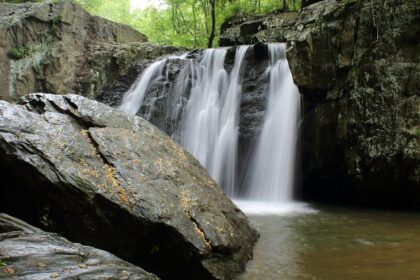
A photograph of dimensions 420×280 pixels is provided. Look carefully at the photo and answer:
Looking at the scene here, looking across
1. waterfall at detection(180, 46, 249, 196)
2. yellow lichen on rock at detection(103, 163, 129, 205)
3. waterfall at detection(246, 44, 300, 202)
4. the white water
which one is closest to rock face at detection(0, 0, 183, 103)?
the white water

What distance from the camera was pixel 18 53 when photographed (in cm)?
1341

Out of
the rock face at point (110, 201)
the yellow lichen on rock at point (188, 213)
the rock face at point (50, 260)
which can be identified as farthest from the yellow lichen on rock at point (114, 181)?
the rock face at point (50, 260)

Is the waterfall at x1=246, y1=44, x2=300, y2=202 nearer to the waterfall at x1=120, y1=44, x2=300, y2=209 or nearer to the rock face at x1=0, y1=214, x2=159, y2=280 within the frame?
the waterfall at x1=120, y1=44, x2=300, y2=209

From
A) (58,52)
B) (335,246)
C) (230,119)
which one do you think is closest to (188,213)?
(335,246)

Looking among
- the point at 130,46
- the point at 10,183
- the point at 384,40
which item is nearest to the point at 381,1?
the point at 384,40

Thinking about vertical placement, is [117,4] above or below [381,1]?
above

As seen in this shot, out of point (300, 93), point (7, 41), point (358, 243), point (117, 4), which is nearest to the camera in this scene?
point (358, 243)

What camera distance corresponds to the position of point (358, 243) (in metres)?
5.93

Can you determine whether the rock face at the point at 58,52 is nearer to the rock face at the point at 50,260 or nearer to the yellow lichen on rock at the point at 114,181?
the yellow lichen on rock at the point at 114,181

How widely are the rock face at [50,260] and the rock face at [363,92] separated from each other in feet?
21.4

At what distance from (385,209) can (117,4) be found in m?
35.5

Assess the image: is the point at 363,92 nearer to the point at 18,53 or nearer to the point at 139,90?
the point at 139,90

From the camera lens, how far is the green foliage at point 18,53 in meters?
13.3

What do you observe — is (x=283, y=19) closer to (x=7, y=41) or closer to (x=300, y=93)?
(x=300, y=93)
